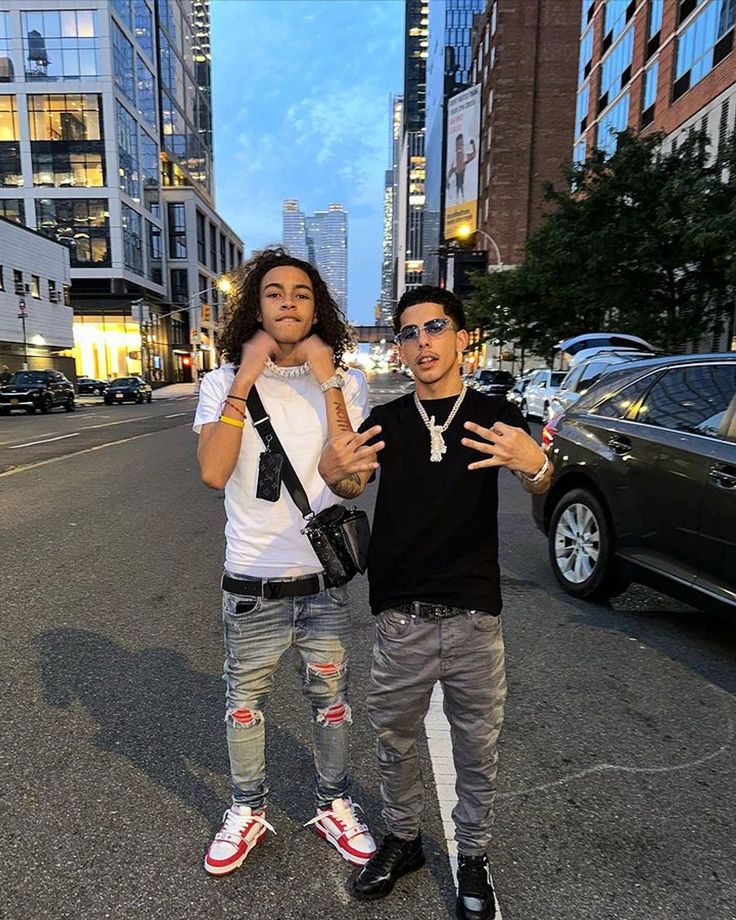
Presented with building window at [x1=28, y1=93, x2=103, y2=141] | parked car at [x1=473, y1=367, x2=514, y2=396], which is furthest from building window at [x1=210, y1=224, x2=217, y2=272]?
parked car at [x1=473, y1=367, x2=514, y2=396]

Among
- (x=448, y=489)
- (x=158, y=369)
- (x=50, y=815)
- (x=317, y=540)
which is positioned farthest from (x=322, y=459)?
(x=158, y=369)

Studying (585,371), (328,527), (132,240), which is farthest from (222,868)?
(132,240)

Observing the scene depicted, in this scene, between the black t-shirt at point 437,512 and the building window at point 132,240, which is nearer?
the black t-shirt at point 437,512

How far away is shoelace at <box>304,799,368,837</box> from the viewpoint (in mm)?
2270

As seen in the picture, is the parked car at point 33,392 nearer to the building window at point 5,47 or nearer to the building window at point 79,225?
the building window at point 79,225

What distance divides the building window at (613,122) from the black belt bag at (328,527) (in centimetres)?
3338

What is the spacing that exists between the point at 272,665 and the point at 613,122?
38.3m

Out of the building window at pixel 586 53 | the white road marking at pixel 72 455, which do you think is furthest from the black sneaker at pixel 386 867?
the building window at pixel 586 53

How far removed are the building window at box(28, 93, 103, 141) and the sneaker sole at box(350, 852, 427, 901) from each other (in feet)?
184

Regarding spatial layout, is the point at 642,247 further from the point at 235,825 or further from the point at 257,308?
the point at 235,825

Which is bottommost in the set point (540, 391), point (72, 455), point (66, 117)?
point (72, 455)

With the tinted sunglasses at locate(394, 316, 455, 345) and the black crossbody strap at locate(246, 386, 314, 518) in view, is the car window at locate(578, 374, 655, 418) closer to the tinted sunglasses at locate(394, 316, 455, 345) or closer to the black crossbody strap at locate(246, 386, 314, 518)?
the tinted sunglasses at locate(394, 316, 455, 345)

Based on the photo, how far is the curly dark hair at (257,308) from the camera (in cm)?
220

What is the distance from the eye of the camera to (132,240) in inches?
2071
